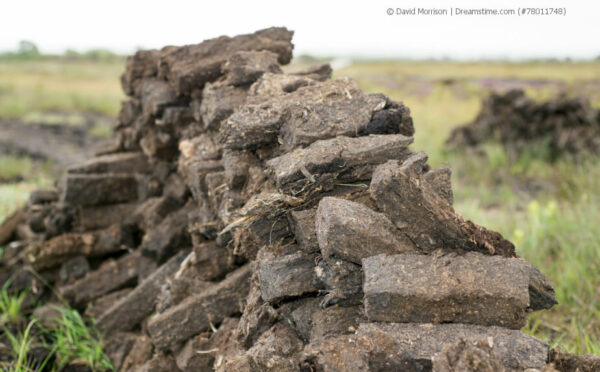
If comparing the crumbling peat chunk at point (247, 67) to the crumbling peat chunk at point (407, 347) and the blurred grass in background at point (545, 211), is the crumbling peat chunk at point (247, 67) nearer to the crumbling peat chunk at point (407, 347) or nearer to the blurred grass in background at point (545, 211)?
the blurred grass in background at point (545, 211)

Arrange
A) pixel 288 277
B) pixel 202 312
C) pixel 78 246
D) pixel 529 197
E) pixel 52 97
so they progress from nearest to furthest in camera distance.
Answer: pixel 288 277 < pixel 202 312 < pixel 78 246 < pixel 529 197 < pixel 52 97

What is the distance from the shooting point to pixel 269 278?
217 cm

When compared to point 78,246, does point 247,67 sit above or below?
above

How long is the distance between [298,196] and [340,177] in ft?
0.73

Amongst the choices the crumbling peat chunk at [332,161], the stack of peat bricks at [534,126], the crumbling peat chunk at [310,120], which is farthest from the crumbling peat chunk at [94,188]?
the stack of peat bricks at [534,126]

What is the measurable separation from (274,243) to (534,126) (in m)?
10.7

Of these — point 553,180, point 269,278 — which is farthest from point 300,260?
point 553,180

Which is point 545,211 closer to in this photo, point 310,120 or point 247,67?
point 247,67

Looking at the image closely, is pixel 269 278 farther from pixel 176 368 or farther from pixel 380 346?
pixel 176 368

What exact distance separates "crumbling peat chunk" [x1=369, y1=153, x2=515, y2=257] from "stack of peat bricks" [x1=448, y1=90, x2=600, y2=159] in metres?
9.26

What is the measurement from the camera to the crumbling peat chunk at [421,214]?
191 cm

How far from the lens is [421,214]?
1.93 m

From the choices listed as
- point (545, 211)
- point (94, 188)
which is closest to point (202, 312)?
point (94, 188)

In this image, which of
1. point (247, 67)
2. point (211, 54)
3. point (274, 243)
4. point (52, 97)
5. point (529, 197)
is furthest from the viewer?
point (52, 97)
